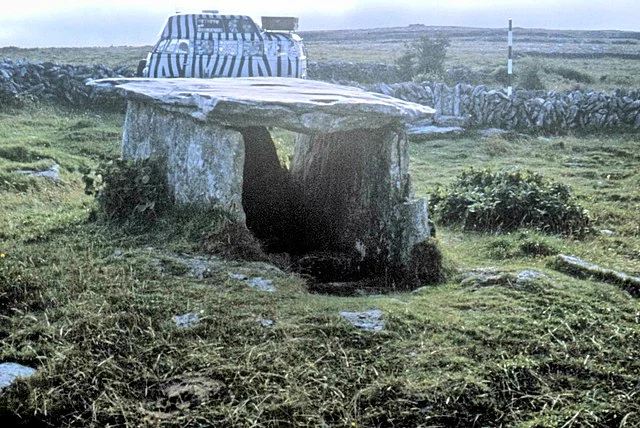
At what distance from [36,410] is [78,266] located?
2019 millimetres

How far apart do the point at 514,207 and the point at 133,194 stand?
3.97 m

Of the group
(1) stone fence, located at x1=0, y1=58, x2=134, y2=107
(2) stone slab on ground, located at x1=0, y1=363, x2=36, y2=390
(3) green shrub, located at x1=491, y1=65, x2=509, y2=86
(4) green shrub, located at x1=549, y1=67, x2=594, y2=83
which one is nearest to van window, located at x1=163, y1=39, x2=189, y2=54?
(1) stone fence, located at x1=0, y1=58, x2=134, y2=107

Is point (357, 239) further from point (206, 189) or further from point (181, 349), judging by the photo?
point (181, 349)

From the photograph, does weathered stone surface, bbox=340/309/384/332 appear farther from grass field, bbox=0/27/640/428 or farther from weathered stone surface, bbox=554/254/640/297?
weathered stone surface, bbox=554/254/640/297

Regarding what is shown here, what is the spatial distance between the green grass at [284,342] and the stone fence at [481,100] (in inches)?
352

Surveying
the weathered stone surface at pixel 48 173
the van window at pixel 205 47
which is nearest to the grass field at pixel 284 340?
the weathered stone surface at pixel 48 173

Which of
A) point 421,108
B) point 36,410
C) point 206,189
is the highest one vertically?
point 421,108

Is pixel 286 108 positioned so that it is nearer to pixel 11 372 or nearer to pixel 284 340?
pixel 284 340

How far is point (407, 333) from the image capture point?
17.4ft

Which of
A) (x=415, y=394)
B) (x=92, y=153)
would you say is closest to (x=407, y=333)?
(x=415, y=394)

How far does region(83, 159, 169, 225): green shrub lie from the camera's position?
7430 millimetres

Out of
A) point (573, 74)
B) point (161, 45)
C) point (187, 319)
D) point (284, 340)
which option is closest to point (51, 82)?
point (161, 45)

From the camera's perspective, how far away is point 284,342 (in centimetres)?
506

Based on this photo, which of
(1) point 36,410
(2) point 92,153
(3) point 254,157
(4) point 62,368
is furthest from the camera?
(2) point 92,153
